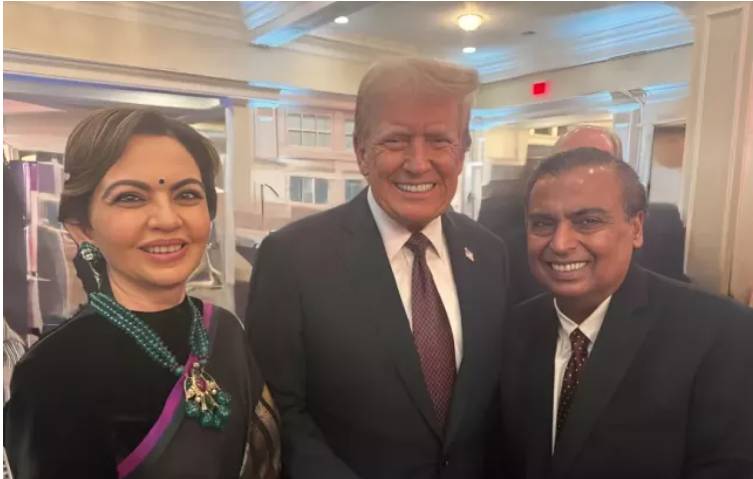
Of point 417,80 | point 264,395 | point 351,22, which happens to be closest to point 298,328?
point 264,395

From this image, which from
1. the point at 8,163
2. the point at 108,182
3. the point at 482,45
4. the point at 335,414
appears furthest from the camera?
the point at 482,45

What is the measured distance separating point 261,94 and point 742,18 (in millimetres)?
1097

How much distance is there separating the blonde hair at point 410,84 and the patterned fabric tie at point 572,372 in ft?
1.53

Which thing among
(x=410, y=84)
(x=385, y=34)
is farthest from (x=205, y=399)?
(x=385, y=34)

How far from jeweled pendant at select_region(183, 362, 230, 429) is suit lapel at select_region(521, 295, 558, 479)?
0.62 metres

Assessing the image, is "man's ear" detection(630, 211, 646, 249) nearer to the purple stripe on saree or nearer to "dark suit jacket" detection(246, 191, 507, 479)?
"dark suit jacket" detection(246, 191, 507, 479)

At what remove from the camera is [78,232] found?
1.02 metres

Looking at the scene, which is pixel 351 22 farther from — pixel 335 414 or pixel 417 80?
pixel 335 414

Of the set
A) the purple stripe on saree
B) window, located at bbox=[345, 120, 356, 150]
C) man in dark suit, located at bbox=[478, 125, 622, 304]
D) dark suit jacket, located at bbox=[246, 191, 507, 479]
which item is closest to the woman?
the purple stripe on saree

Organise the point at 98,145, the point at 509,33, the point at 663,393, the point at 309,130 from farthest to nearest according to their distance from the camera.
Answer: the point at 509,33
the point at 309,130
the point at 663,393
the point at 98,145

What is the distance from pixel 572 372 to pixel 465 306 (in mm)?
254

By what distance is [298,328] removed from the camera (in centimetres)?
117

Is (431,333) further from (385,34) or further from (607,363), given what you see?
(385,34)

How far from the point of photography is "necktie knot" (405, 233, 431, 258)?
123cm
